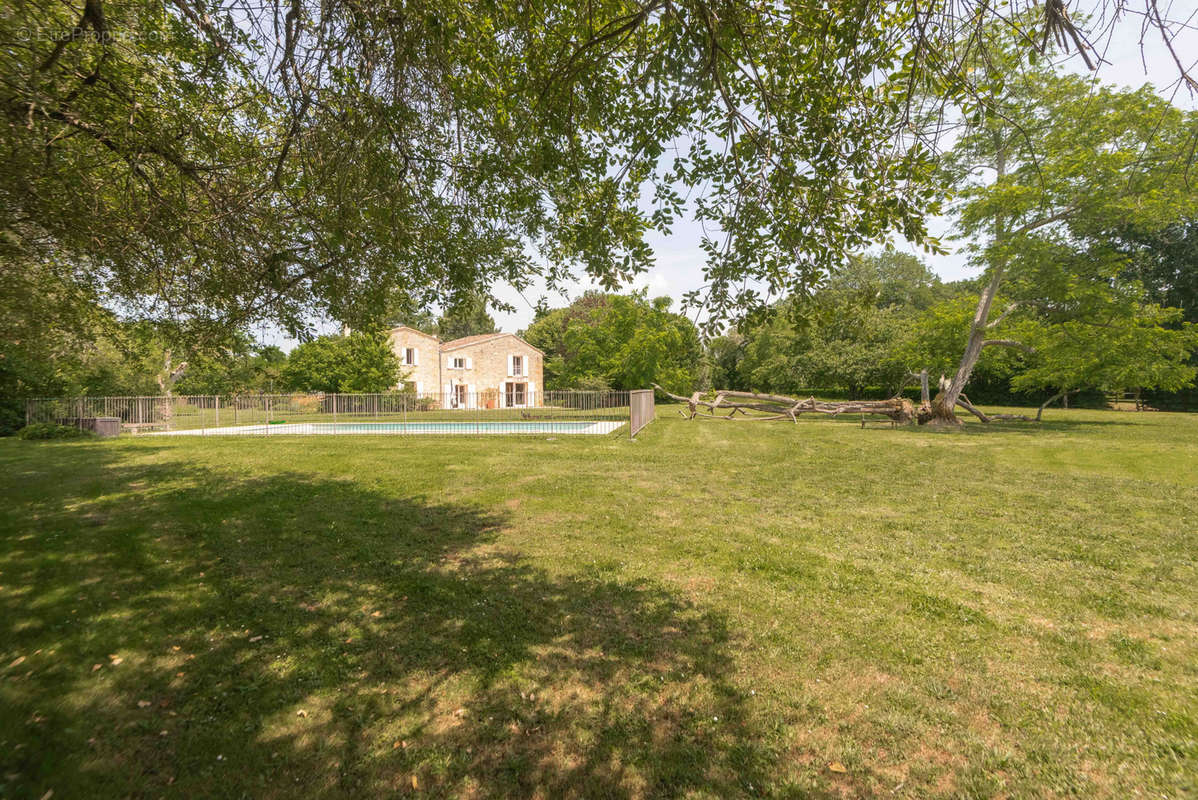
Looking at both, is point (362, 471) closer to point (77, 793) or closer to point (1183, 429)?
point (77, 793)

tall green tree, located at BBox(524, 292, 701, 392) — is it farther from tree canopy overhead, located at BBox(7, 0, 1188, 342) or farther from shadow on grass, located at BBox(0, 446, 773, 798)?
shadow on grass, located at BBox(0, 446, 773, 798)

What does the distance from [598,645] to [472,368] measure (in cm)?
3897

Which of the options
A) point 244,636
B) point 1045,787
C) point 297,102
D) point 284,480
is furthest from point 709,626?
point 284,480

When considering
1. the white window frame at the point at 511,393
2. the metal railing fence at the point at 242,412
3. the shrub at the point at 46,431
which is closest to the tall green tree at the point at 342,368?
the white window frame at the point at 511,393

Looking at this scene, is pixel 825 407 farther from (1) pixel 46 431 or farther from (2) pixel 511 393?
(1) pixel 46 431

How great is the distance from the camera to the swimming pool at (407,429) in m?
20.2

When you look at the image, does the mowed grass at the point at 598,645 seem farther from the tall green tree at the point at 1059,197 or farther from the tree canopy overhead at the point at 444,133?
the tall green tree at the point at 1059,197

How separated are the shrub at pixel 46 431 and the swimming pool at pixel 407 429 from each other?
2368 millimetres

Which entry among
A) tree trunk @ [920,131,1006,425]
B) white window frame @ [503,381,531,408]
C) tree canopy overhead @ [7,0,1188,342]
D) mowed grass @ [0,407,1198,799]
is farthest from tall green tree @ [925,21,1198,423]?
white window frame @ [503,381,531,408]

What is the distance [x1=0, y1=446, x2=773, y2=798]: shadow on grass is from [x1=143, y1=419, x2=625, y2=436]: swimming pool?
45.7 ft

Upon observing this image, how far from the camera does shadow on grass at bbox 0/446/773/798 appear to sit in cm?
264

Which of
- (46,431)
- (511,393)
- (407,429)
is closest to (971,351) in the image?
(407,429)

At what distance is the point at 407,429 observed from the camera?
20.9 m

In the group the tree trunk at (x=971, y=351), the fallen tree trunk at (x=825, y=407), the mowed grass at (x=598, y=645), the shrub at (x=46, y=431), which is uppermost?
the tree trunk at (x=971, y=351)
